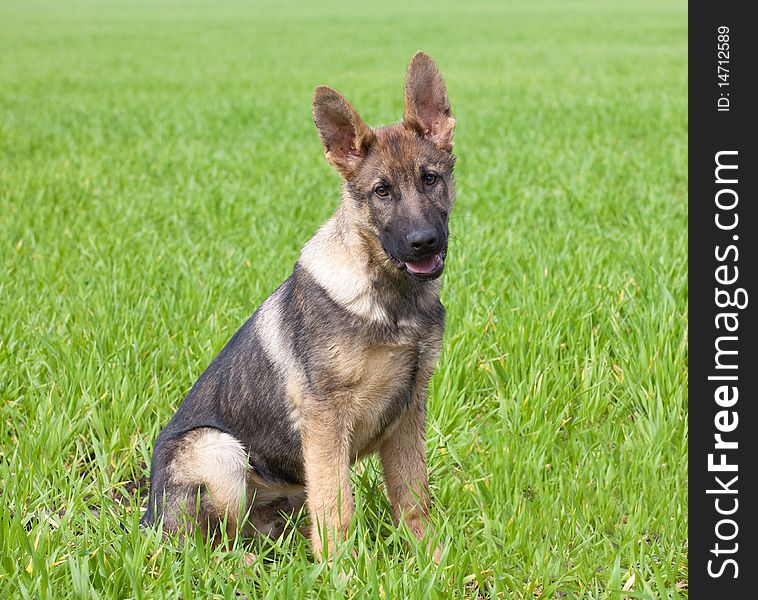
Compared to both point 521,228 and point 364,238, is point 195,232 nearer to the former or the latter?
point 521,228

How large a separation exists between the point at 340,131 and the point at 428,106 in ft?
1.11

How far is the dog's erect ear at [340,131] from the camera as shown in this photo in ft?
9.93

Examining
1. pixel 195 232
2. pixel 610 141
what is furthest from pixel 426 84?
pixel 610 141

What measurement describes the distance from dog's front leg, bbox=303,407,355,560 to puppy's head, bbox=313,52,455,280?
1.95 feet

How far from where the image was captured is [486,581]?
2863 mm

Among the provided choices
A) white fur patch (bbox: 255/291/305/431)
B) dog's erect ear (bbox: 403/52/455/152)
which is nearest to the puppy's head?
dog's erect ear (bbox: 403/52/455/152)

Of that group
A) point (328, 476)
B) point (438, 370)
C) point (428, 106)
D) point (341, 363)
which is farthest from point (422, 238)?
point (438, 370)

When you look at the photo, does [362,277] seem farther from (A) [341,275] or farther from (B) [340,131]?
(B) [340,131]

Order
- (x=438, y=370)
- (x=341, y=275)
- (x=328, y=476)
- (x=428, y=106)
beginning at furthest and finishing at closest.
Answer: (x=438, y=370), (x=428, y=106), (x=341, y=275), (x=328, y=476)

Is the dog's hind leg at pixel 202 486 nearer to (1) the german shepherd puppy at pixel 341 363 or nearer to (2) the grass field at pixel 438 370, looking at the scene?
(1) the german shepherd puppy at pixel 341 363

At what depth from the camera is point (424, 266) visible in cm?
292

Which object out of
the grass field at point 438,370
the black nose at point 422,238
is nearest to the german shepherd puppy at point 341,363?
the black nose at point 422,238

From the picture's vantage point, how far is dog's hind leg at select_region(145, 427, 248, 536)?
3004 millimetres

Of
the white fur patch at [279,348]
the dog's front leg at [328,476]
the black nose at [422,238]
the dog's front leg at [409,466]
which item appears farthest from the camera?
the dog's front leg at [409,466]
